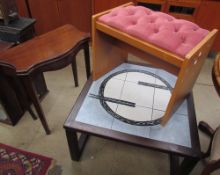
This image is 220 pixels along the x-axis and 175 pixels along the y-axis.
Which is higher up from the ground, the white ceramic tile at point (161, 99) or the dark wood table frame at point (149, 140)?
the white ceramic tile at point (161, 99)

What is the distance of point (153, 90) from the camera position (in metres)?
1.14

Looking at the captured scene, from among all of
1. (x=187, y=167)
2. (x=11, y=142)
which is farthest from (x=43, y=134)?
(x=187, y=167)

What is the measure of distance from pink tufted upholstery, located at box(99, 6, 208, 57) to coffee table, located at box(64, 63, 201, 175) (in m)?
0.42

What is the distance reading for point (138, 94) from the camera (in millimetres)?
1109

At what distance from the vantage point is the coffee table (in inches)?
34.8

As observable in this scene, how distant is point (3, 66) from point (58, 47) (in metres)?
0.32

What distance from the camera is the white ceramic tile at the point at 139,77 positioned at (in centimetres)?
120

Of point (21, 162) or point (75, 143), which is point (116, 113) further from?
point (21, 162)

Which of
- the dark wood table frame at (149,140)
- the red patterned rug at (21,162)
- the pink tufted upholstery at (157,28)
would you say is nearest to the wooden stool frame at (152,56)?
the pink tufted upholstery at (157,28)

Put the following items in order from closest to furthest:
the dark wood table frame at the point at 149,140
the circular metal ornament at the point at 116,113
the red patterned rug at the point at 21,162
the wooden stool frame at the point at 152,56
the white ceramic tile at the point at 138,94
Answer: the wooden stool frame at the point at 152,56 → the dark wood table frame at the point at 149,140 → the circular metal ornament at the point at 116,113 → the white ceramic tile at the point at 138,94 → the red patterned rug at the point at 21,162

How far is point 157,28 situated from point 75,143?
0.76 meters

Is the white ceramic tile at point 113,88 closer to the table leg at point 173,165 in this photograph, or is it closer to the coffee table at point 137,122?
the coffee table at point 137,122

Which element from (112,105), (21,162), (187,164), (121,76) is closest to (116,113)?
(112,105)

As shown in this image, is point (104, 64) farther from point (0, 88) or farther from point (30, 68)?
point (0, 88)
